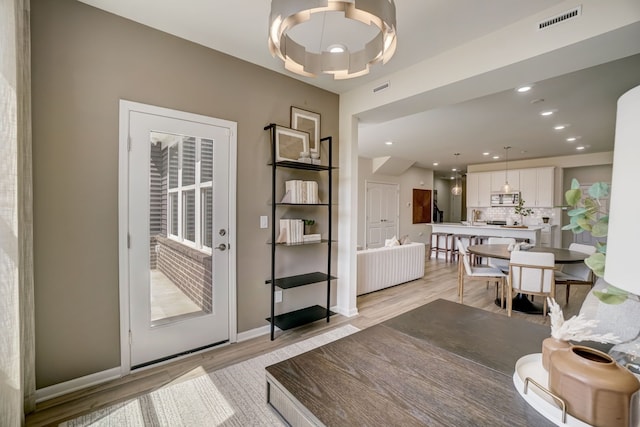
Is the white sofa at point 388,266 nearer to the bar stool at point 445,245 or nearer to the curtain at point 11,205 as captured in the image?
the bar stool at point 445,245

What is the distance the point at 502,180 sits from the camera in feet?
27.4

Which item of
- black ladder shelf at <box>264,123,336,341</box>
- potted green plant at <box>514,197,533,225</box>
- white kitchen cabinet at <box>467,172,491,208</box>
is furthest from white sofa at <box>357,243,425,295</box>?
white kitchen cabinet at <box>467,172,491,208</box>

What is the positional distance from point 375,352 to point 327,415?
0.39m

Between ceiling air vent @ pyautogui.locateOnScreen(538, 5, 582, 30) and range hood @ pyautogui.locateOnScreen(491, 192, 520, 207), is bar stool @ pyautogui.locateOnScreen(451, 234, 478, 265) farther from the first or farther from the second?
ceiling air vent @ pyautogui.locateOnScreen(538, 5, 582, 30)

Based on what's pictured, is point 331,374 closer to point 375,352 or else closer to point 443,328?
point 375,352

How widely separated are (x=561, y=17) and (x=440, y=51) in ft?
2.86

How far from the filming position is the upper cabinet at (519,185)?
7490 mm

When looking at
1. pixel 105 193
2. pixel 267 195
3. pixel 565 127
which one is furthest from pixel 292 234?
pixel 565 127

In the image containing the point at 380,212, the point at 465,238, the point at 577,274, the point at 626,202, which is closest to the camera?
the point at 626,202

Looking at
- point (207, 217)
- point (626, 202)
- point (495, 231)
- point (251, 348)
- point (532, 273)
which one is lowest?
point (251, 348)

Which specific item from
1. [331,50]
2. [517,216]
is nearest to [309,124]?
[331,50]

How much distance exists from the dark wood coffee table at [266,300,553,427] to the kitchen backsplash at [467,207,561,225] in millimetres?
8220

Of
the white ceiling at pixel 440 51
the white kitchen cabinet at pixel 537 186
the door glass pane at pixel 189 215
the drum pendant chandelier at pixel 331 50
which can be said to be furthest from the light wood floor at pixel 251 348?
the white kitchen cabinet at pixel 537 186

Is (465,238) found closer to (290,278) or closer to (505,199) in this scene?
(505,199)
